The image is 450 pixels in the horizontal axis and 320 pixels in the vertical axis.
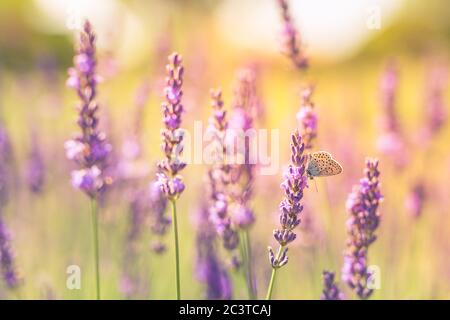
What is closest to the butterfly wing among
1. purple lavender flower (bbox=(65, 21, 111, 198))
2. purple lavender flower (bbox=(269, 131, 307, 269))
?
purple lavender flower (bbox=(269, 131, 307, 269))

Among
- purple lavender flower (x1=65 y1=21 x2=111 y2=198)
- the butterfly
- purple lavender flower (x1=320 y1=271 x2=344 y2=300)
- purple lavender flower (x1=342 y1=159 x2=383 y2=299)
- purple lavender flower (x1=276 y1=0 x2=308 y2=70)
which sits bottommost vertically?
purple lavender flower (x1=320 y1=271 x2=344 y2=300)

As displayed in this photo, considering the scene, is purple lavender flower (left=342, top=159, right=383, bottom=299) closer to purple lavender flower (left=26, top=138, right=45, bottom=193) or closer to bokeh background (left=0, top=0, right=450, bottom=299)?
bokeh background (left=0, top=0, right=450, bottom=299)

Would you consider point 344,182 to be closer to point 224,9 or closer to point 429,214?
point 429,214

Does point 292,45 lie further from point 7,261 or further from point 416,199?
point 7,261

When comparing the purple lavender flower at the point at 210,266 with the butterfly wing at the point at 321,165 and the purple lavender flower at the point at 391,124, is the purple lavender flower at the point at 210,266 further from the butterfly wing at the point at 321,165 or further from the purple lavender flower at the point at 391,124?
the purple lavender flower at the point at 391,124

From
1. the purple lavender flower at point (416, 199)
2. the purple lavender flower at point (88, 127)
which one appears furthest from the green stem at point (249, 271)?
the purple lavender flower at point (416, 199)

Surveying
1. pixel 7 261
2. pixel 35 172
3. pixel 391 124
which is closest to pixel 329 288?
pixel 7 261

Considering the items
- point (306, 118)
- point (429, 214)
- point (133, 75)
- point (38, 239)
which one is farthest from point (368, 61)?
point (306, 118)
